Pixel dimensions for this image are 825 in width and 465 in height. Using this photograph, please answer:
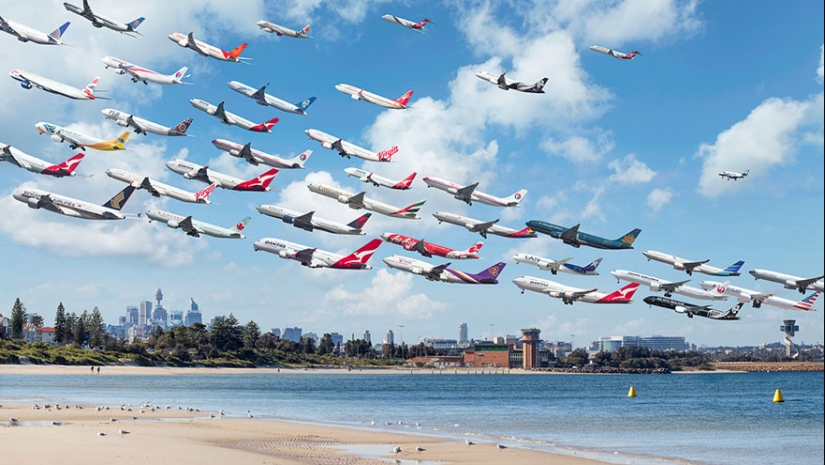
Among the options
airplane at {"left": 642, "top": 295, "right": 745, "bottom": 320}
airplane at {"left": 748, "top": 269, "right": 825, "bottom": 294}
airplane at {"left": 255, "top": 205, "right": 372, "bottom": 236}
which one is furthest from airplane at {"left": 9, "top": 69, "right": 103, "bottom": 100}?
airplane at {"left": 748, "top": 269, "right": 825, "bottom": 294}

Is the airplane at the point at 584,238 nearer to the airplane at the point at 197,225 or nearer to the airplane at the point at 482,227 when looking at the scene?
the airplane at the point at 482,227

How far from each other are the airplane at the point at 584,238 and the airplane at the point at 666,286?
27.2 ft

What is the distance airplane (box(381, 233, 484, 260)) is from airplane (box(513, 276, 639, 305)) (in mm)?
9187

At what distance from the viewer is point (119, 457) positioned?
183 ft

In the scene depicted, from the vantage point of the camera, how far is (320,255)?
122 metres

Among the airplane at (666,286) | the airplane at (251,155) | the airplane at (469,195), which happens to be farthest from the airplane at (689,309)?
the airplane at (251,155)

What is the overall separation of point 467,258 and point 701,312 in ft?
111

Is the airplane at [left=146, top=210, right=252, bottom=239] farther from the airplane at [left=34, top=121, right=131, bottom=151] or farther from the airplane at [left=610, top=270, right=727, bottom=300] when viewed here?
the airplane at [left=610, top=270, right=727, bottom=300]

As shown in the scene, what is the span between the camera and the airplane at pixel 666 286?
417ft

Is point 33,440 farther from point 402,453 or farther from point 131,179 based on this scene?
point 131,179

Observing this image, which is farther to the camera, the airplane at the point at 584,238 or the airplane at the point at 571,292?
the airplane at the point at 571,292

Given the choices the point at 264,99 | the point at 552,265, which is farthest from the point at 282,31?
the point at 552,265

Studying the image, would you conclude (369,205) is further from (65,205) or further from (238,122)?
(65,205)

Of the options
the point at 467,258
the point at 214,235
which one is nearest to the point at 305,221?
the point at 214,235
